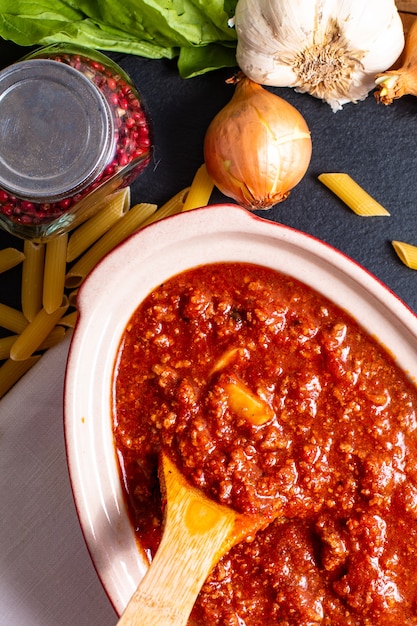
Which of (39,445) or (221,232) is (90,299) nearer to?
(221,232)

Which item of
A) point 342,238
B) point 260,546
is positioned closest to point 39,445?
point 260,546

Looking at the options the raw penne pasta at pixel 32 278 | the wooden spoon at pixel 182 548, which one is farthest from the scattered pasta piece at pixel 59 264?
the wooden spoon at pixel 182 548

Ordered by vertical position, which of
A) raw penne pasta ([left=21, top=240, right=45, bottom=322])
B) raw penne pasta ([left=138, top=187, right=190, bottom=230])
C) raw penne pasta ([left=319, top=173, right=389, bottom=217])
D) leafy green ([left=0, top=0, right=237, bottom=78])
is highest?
leafy green ([left=0, top=0, right=237, bottom=78])

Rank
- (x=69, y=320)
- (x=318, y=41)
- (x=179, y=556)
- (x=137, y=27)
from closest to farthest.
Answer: (x=179, y=556) → (x=318, y=41) → (x=137, y=27) → (x=69, y=320)

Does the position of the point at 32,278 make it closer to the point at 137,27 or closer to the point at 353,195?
the point at 137,27

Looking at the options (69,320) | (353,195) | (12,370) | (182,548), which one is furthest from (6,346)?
(353,195)

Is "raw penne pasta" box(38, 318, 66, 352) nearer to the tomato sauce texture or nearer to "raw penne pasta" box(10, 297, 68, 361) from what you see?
"raw penne pasta" box(10, 297, 68, 361)

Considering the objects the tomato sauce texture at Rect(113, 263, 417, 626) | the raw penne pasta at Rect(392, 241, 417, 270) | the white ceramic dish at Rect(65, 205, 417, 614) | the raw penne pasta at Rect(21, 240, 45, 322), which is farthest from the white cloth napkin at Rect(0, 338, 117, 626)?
the raw penne pasta at Rect(392, 241, 417, 270)
